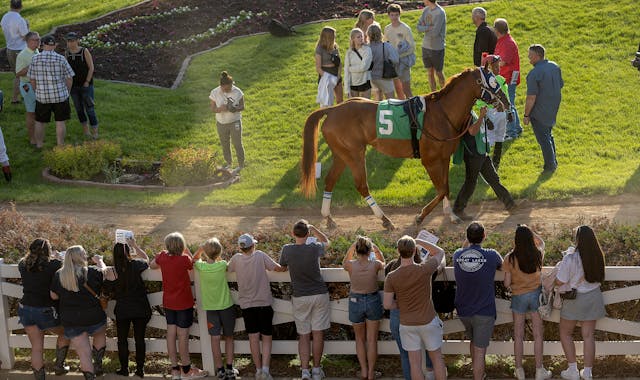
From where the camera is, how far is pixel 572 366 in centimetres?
955

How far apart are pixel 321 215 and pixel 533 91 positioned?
3.67 metres

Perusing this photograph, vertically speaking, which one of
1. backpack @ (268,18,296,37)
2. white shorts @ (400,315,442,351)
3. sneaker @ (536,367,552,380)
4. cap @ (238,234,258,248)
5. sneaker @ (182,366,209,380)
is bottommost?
sneaker @ (182,366,209,380)

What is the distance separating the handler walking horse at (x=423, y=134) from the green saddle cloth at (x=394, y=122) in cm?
8

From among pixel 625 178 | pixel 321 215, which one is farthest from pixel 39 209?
pixel 625 178

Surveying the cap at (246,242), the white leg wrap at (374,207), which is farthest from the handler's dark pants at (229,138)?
the cap at (246,242)

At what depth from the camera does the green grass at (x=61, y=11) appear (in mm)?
23188

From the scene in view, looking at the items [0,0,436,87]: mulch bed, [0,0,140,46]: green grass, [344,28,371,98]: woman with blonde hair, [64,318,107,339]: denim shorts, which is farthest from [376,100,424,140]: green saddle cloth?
[0,0,140,46]: green grass

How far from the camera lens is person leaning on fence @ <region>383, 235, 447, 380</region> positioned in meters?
9.15

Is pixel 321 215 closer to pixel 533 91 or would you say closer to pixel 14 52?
pixel 533 91

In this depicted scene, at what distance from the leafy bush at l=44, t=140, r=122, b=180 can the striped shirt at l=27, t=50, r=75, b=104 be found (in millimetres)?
942

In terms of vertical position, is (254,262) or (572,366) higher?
(254,262)

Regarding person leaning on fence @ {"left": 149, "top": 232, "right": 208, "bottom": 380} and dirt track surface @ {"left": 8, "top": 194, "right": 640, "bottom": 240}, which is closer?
person leaning on fence @ {"left": 149, "top": 232, "right": 208, "bottom": 380}

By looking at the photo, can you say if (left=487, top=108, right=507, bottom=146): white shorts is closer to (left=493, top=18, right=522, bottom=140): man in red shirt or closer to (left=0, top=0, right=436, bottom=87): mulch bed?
(left=493, top=18, right=522, bottom=140): man in red shirt

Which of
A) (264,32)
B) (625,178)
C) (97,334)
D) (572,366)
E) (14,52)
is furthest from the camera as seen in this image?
(264,32)
